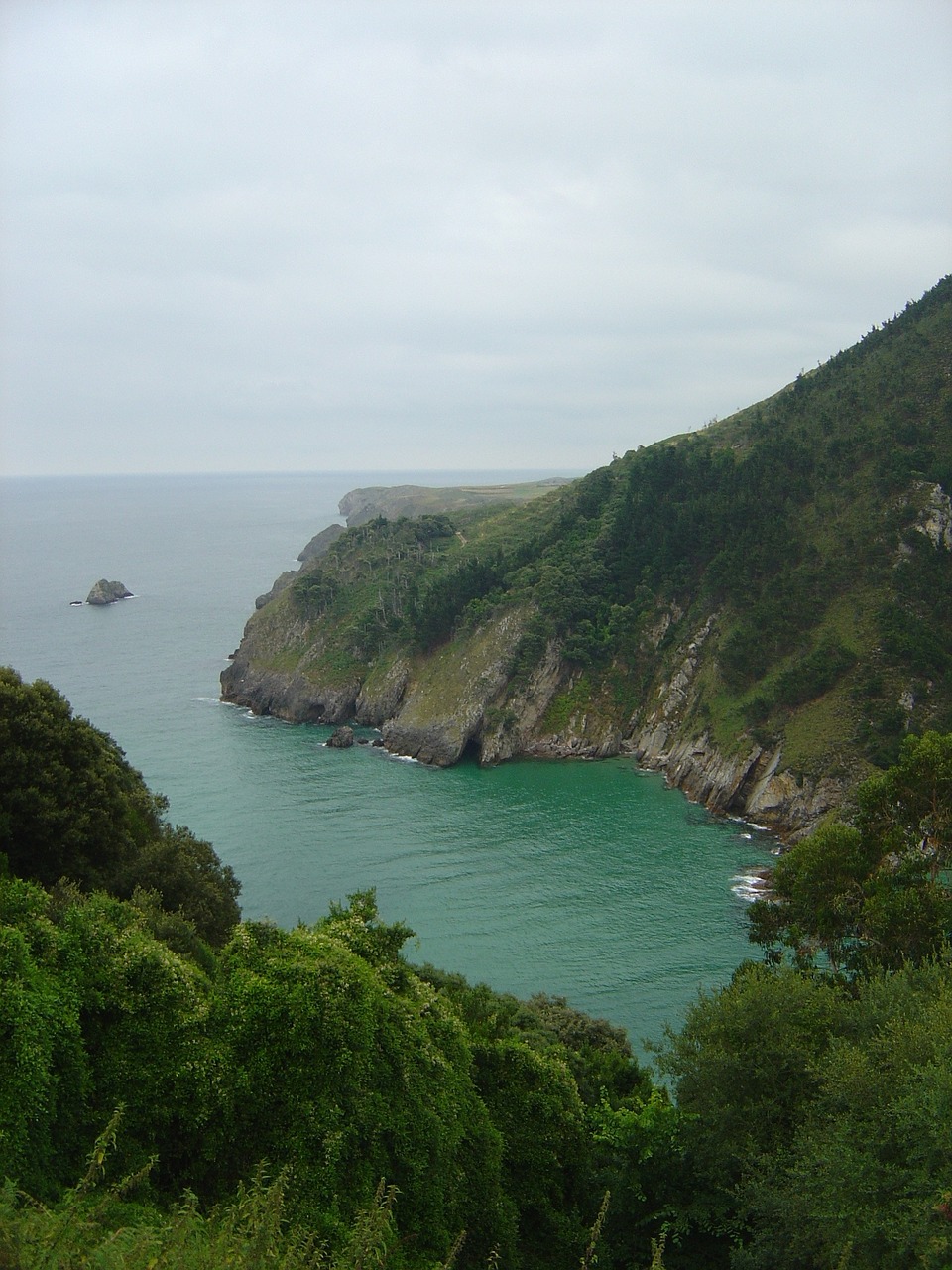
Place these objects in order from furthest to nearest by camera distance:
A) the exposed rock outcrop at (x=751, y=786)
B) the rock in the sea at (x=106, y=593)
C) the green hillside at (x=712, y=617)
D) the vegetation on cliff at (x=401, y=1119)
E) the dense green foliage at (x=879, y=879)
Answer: the rock in the sea at (x=106, y=593), the green hillside at (x=712, y=617), the exposed rock outcrop at (x=751, y=786), the dense green foliage at (x=879, y=879), the vegetation on cliff at (x=401, y=1119)

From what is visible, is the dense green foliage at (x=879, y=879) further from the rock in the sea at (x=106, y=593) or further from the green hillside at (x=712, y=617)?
the rock in the sea at (x=106, y=593)

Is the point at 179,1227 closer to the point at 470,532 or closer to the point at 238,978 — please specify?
the point at 238,978

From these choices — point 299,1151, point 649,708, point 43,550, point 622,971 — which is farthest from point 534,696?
point 43,550

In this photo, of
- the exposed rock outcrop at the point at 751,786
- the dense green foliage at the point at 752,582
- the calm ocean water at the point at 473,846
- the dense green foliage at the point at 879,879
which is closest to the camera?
the dense green foliage at the point at 879,879

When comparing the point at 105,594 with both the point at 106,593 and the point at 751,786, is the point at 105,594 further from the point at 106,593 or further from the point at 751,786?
the point at 751,786

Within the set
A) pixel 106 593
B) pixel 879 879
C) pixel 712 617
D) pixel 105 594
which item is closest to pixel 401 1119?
pixel 879 879

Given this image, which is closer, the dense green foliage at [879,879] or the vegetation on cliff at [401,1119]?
the vegetation on cliff at [401,1119]

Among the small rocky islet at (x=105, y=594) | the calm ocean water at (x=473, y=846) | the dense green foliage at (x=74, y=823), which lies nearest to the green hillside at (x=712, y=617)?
the calm ocean water at (x=473, y=846)
